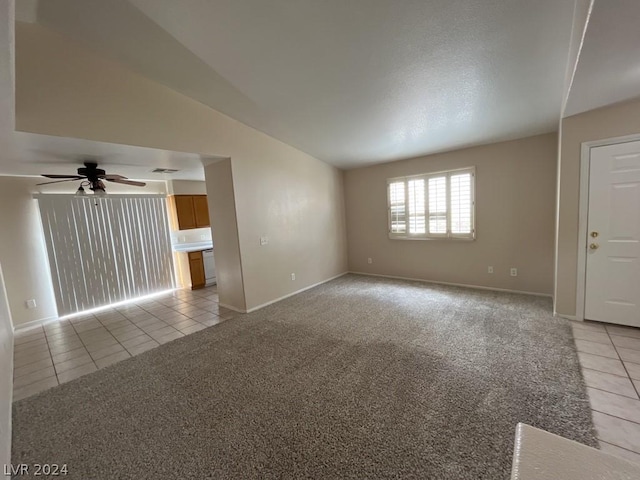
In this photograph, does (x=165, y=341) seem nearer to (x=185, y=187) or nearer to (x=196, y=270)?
(x=196, y=270)

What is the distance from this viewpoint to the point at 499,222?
430 centimetres

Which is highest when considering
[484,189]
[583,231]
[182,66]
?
[182,66]

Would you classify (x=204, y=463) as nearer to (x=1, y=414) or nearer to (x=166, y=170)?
(x=1, y=414)

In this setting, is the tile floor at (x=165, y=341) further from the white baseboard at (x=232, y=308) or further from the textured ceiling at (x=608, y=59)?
the textured ceiling at (x=608, y=59)

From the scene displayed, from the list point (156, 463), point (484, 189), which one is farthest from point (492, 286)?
point (156, 463)

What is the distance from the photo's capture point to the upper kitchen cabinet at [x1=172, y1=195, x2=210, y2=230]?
5.73m

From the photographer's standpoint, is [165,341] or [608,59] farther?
[165,341]

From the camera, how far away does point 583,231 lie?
9.94 feet

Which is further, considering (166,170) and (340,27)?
(166,170)

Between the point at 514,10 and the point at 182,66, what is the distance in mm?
2905

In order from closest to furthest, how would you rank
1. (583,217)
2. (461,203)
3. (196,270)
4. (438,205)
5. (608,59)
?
1. (608,59)
2. (583,217)
3. (461,203)
4. (438,205)
5. (196,270)

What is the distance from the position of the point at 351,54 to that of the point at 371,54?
0.18 meters

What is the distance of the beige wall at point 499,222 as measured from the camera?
3930 mm

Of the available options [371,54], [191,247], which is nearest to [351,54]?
[371,54]
